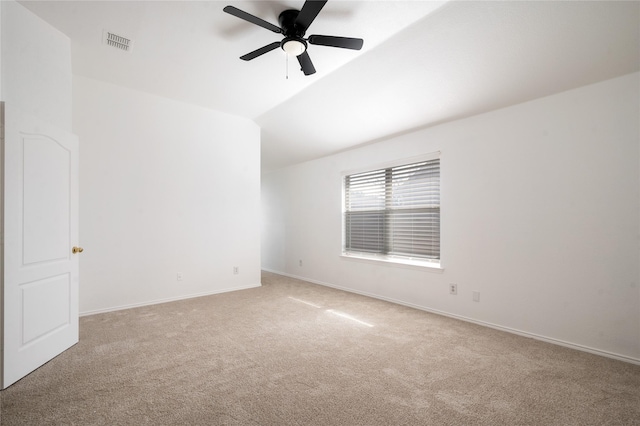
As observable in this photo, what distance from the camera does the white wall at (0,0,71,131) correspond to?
2371 mm

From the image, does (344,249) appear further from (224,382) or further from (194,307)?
(224,382)

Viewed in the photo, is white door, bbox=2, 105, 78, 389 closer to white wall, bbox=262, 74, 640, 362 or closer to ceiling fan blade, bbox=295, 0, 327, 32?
ceiling fan blade, bbox=295, 0, 327, 32

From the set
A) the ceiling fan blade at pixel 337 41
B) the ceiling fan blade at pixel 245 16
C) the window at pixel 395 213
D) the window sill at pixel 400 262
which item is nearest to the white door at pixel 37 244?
the ceiling fan blade at pixel 245 16

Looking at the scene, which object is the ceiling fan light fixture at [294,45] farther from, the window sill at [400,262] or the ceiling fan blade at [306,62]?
the window sill at [400,262]

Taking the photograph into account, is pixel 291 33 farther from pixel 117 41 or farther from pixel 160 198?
pixel 160 198

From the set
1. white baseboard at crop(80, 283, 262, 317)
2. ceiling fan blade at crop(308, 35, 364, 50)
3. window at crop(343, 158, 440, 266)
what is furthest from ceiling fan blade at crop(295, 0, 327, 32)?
white baseboard at crop(80, 283, 262, 317)

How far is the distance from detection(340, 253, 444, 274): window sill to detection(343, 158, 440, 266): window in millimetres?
34

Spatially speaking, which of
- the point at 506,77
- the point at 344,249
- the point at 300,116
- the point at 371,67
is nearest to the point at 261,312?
the point at 344,249

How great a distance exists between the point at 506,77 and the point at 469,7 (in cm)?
89

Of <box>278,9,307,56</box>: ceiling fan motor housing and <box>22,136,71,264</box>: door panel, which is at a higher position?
<box>278,9,307,56</box>: ceiling fan motor housing

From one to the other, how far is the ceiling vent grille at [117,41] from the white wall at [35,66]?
0.38 m

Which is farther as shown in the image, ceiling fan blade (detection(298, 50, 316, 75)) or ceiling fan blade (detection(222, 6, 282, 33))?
ceiling fan blade (detection(298, 50, 316, 75))

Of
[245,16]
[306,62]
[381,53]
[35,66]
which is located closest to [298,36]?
[306,62]

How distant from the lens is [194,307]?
4.05 metres
